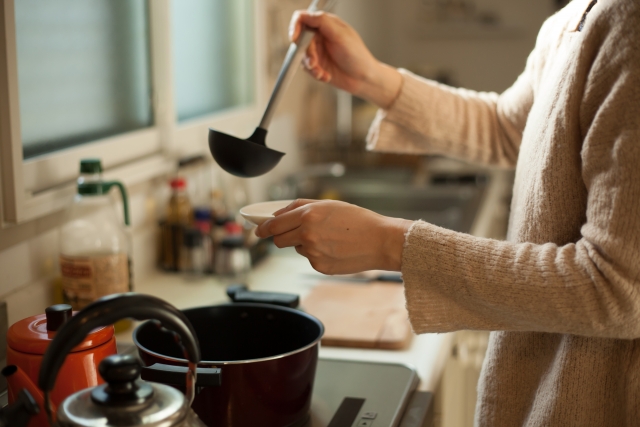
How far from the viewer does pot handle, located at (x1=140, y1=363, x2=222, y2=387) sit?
2.53ft

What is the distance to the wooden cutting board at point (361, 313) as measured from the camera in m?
1.32

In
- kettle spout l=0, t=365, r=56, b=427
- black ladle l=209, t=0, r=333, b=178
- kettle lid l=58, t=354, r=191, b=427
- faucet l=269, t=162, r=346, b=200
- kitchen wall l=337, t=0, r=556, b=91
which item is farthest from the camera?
kitchen wall l=337, t=0, r=556, b=91

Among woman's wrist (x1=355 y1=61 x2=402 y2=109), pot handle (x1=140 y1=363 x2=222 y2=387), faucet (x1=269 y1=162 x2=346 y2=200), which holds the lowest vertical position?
faucet (x1=269 y1=162 x2=346 y2=200)

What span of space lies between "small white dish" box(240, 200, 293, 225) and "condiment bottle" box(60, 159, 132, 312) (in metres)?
0.42

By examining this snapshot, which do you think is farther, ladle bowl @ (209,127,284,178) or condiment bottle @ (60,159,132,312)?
condiment bottle @ (60,159,132,312)

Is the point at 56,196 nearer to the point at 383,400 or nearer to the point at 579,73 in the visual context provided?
the point at 383,400

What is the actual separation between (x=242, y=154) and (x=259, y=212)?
0.20 m

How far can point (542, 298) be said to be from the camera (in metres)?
0.80

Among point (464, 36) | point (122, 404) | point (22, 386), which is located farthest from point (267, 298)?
point (464, 36)

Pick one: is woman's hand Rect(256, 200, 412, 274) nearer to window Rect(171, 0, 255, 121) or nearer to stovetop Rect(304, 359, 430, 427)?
stovetop Rect(304, 359, 430, 427)

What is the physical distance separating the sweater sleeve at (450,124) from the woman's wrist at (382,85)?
12mm

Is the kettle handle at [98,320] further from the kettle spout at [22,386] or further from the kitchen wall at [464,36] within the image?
the kitchen wall at [464,36]

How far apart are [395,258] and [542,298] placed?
0.56 ft

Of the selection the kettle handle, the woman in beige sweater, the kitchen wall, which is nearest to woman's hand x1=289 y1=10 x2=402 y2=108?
the woman in beige sweater
